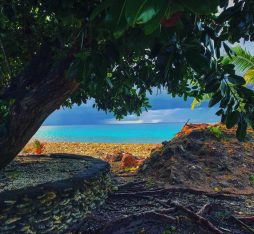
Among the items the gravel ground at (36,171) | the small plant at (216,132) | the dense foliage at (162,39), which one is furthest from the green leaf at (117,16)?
the small plant at (216,132)

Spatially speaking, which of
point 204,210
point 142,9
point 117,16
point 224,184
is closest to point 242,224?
point 204,210

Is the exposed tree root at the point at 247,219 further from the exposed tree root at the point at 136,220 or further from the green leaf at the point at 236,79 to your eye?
the green leaf at the point at 236,79

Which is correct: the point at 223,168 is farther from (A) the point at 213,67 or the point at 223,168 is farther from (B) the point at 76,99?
(A) the point at 213,67

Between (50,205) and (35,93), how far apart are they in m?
1.59

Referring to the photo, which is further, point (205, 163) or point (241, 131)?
point (205, 163)

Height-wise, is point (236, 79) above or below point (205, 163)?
above

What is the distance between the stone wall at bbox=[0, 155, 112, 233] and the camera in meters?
4.52

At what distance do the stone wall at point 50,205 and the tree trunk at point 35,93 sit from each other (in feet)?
3.42

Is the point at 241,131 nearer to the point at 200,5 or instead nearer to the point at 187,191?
the point at 200,5

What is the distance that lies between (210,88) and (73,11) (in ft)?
Result: 4.73

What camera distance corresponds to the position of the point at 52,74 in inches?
210

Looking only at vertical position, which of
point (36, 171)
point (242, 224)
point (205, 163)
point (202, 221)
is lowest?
point (242, 224)

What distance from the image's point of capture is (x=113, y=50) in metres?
3.21

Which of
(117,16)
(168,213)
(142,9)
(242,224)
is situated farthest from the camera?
(168,213)
